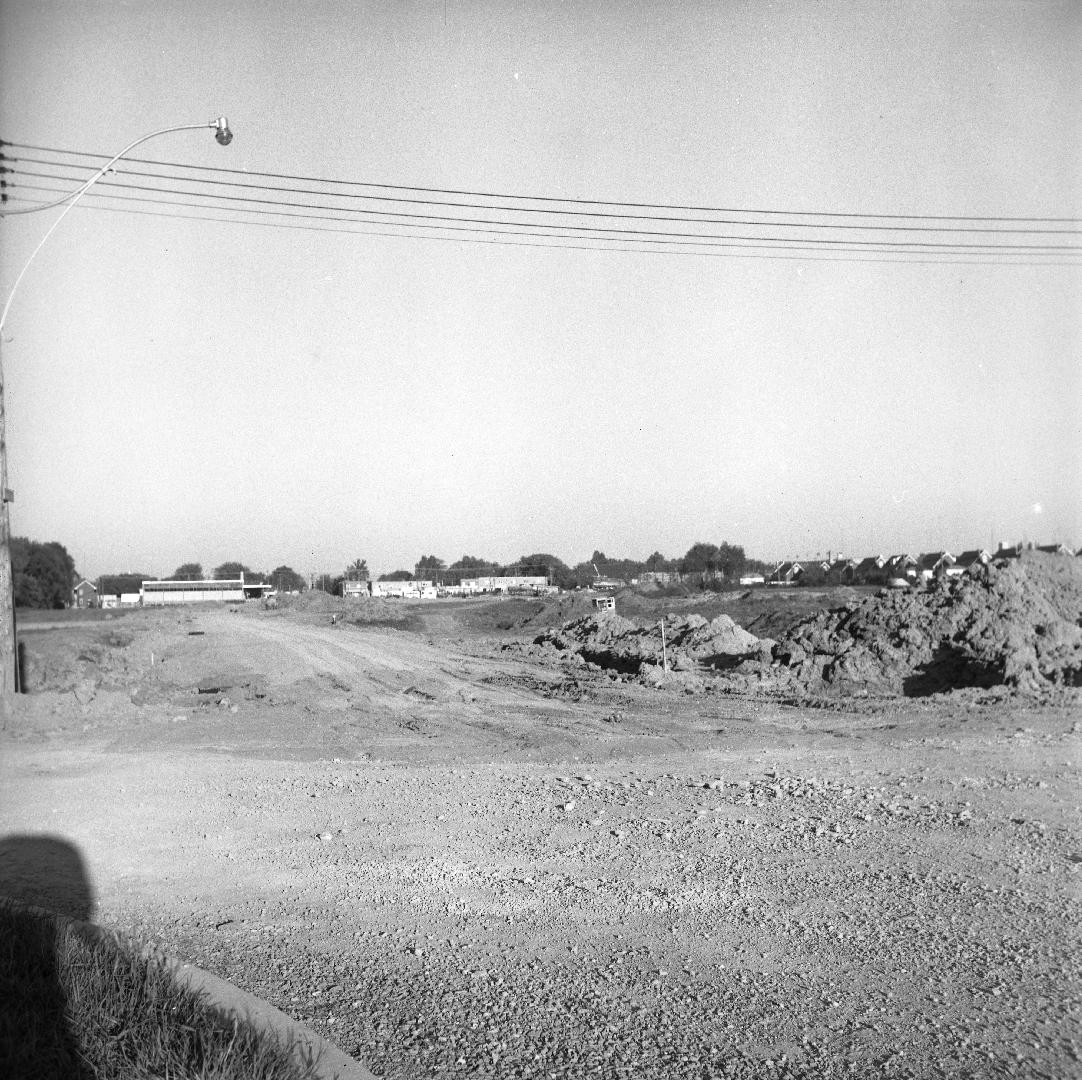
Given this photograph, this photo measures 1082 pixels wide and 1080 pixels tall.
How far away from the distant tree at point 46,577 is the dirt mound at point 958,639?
178 ft

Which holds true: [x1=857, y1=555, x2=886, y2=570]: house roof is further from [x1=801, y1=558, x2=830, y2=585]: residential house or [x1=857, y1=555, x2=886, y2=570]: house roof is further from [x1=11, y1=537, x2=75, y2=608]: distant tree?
[x1=11, y1=537, x2=75, y2=608]: distant tree

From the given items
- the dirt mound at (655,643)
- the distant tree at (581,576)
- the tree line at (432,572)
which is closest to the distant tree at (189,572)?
the tree line at (432,572)

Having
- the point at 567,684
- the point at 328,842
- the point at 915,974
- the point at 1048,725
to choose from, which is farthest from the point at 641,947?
the point at 567,684

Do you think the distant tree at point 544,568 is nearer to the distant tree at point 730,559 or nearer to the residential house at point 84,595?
the distant tree at point 730,559

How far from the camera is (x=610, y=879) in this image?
20.2 feet

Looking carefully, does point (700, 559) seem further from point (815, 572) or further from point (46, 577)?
point (46, 577)

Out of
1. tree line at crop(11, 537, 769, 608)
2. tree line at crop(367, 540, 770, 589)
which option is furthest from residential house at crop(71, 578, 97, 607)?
tree line at crop(367, 540, 770, 589)

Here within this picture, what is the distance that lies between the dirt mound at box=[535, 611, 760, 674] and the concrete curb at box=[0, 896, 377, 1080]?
15.6 meters

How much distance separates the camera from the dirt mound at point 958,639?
16.2 m

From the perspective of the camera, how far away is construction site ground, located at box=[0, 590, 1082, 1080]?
412 cm

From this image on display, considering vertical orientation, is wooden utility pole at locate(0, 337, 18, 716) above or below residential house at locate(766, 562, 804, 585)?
above

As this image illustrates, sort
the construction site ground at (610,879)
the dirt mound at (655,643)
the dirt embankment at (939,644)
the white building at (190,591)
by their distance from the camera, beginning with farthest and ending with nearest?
the white building at (190,591), the dirt mound at (655,643), the dirt embankment at (939,644), the construction site ground at (610,879)

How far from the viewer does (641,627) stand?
1169 inches

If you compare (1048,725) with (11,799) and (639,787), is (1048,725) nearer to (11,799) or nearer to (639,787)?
(639,787)
